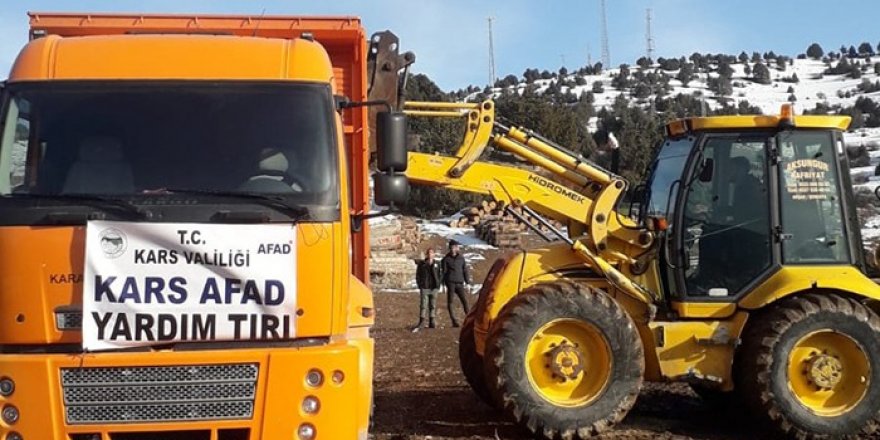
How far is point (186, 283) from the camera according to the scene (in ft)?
17.4

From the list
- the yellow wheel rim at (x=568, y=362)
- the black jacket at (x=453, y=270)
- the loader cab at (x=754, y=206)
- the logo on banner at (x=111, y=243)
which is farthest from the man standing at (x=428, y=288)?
the logo on banner at (x=111, y=243)

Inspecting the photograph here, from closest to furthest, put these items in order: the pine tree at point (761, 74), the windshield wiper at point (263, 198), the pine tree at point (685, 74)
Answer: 1. the windshield wiper at point (263, 198)
2. the pine tree at point (761, 74)
3. the pine tree at point (685, 74)

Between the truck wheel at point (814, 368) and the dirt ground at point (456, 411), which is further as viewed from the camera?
the dirt ground at point (456, 411)

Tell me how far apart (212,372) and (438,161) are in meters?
3.63

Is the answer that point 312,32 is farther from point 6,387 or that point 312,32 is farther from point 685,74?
point 685,74

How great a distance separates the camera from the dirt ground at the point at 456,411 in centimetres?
803

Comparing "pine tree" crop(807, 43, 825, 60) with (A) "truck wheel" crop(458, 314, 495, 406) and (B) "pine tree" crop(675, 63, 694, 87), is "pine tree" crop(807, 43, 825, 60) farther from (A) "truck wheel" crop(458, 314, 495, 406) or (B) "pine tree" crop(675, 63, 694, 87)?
(A) "truck wheel" crop(458, 314, 495, 406)

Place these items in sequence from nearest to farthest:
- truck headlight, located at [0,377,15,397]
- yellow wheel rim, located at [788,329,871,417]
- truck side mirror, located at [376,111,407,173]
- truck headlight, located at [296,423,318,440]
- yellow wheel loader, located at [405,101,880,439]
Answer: truck headlight, located at [0,377,15,397] < truck headlight, located at [296,423,318,440] < truck side mirror, located at [376,111,407,173] < yellow wheel loader, located at [405,101,880,439] < yellow wheel rim, located at [788,329,871,417]

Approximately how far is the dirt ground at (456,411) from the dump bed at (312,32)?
5.91 feet

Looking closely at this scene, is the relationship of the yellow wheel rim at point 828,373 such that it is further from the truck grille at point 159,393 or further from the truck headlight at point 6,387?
the truck headlight at point 6,387

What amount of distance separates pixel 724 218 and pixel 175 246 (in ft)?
16.4

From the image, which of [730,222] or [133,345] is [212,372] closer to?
[133,345]

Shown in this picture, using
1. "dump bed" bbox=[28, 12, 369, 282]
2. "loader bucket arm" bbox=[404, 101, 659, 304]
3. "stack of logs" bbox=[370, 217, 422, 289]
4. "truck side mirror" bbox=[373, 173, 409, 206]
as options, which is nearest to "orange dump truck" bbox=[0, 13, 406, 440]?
"truck side mirror" bbox=[373, 173, 409, 206]

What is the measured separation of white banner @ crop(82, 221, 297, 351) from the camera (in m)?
5.20
